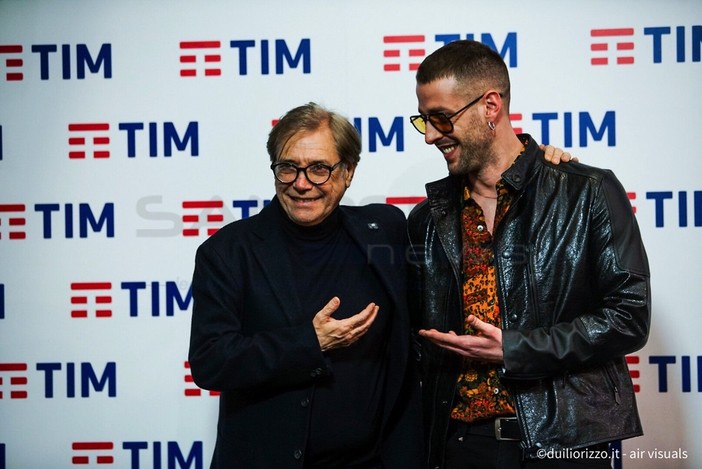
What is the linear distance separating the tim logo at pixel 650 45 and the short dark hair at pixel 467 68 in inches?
45.8

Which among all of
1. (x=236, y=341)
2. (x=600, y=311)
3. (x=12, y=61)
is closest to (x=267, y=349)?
(x=236, y=341)

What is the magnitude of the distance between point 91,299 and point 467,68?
2013 mm

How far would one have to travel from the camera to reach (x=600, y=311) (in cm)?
211

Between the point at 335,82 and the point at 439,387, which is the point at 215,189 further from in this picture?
the point at 439,387

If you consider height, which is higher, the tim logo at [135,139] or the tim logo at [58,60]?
the tim logo at [58,60]

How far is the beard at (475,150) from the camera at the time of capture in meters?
2.28

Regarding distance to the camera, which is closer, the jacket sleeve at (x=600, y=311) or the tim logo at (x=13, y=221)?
the jacket sleeve at (x=600, y=311)

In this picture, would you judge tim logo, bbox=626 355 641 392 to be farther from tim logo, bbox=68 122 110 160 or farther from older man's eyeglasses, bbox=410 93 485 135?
tim logo, bbox=68 122 110 160

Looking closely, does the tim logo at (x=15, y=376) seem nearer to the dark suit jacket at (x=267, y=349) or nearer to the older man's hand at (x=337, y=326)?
the dark suit jacket at (x=267, y=349)

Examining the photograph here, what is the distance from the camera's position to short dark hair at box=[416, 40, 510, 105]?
2277mm

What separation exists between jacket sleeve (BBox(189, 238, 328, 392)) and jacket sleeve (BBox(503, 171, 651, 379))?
56cm

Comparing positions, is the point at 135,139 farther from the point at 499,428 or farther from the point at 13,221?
the point at 499,428

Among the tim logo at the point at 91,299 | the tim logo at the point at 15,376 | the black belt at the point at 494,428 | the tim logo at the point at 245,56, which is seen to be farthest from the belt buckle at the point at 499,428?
the tim logo at the point at 15,376

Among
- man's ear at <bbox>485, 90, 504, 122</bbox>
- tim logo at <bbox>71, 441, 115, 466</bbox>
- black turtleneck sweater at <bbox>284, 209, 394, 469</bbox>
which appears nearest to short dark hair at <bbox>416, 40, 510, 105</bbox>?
man's ear at <bbox>485, 90, 504, 122</bbox>
